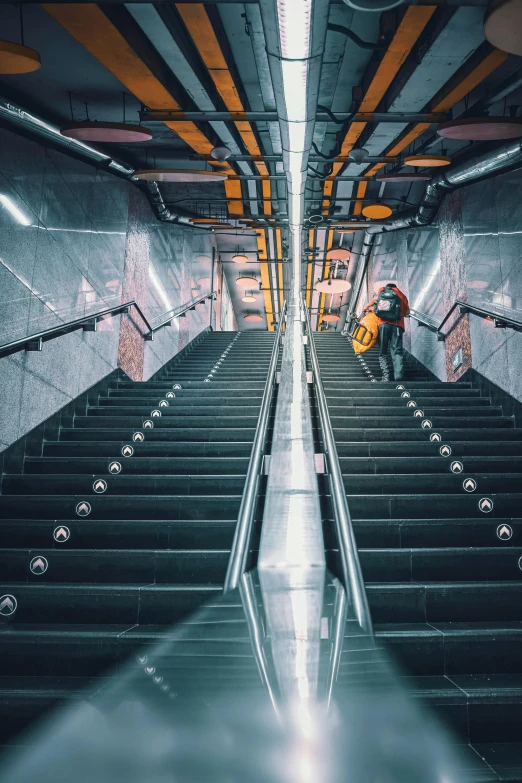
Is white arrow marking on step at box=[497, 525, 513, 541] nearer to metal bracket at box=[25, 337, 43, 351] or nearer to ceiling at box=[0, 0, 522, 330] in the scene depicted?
metal bracket at box=[25, 337, 43, 351]

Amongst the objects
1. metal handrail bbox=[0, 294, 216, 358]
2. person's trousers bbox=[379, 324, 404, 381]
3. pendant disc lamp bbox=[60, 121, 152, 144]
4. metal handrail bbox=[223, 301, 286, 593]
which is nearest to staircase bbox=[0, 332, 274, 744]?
metal handrail bbox=[223, 301, 286, 593]

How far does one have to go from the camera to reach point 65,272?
18.9 feet

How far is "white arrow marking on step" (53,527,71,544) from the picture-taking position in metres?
3.52

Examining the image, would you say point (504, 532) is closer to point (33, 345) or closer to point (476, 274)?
point (33, 345)

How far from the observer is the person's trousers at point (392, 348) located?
8.06 meters

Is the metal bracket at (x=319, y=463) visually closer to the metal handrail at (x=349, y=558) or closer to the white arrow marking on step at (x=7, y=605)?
the metal handrail at (x=349, y=558)

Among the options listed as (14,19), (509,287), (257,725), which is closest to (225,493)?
(257,725)

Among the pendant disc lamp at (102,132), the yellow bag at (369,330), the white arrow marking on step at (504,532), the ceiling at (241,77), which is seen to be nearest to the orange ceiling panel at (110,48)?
the ceiling at (241,77)

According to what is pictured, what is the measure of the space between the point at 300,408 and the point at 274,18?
10.1 ft

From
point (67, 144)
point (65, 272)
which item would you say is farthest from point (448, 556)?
point (67, 144)

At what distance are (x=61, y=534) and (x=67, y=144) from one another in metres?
4.13

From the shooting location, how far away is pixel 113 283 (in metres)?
7.50

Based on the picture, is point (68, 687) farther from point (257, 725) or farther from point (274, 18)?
point (274, 18)

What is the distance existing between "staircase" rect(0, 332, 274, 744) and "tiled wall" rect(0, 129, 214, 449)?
2.13ft
